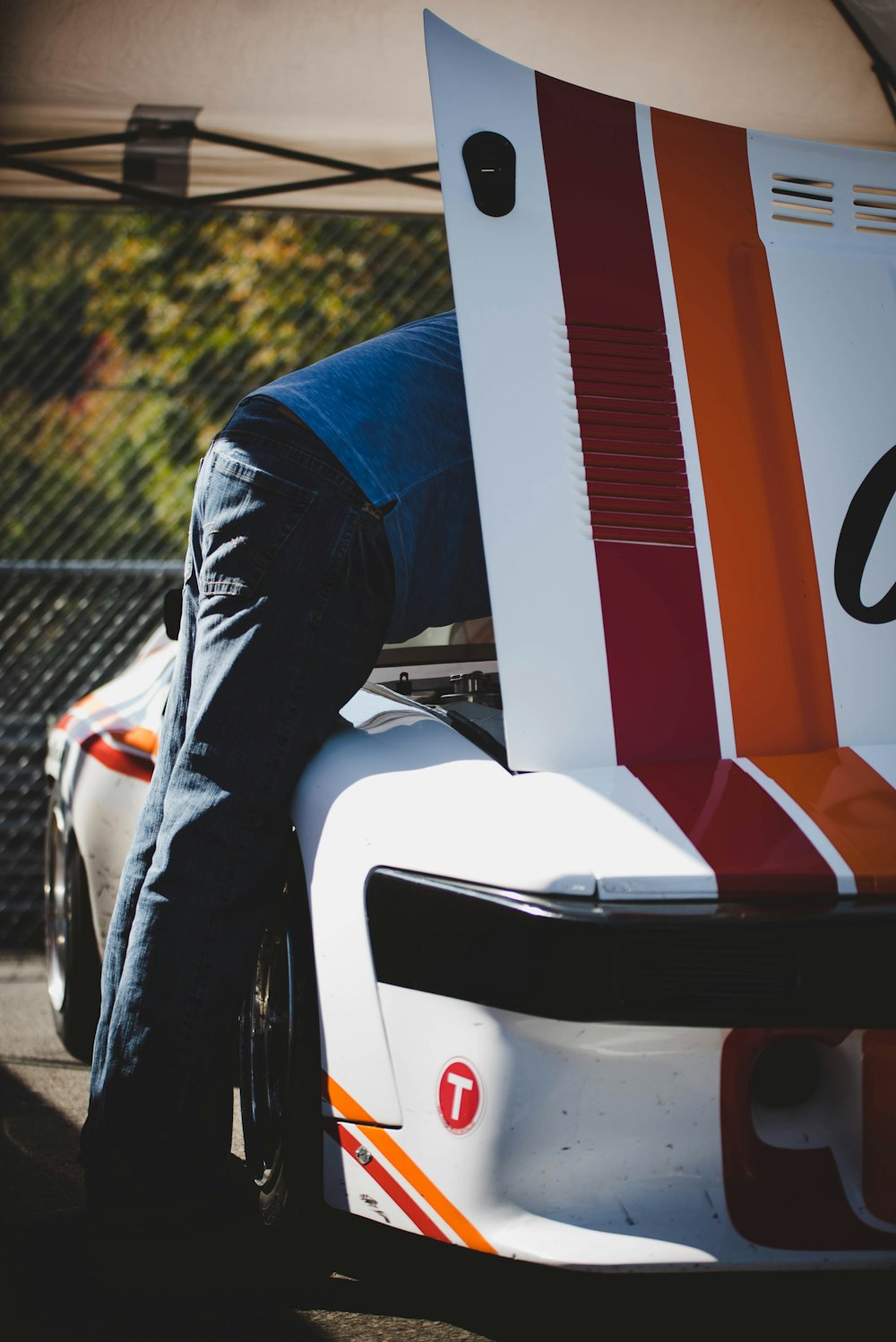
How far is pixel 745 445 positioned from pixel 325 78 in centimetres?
272

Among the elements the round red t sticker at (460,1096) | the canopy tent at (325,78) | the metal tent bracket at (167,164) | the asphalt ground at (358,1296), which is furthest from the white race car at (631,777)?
the metal tent bracket at (167,164)

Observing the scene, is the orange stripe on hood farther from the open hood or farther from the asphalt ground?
the asphalt ground

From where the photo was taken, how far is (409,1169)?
62.2 inches

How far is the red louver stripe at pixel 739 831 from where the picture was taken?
4.73 feet

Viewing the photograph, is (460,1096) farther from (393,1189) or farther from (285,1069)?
(285,1069)

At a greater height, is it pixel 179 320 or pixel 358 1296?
pixel 179 320

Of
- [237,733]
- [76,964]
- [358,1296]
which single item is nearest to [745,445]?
[237,733]

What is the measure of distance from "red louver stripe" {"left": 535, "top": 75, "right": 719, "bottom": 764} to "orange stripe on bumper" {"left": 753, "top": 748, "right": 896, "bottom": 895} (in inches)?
4.5

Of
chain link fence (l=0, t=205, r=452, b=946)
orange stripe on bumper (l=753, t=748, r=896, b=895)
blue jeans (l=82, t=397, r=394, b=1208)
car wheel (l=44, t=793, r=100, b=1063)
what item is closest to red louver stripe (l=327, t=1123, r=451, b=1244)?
blue jeans (l=82, t=397, r=394, b=1208)

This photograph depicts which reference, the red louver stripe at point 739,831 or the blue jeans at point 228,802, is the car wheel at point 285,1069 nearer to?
the blue jeans at point 228,802

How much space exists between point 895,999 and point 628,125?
4.25 feet

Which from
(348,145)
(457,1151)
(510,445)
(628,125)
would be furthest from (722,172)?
(348,145)

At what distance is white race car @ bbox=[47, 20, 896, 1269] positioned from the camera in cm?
144

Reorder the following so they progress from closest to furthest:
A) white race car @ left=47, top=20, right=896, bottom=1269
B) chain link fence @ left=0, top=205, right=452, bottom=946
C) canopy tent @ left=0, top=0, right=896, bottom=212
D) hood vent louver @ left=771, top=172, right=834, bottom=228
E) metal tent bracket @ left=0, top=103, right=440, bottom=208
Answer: white race car @ left=47, top=20, right=896, bottom=1269 < hood vent louver @ left=771, top=172, right=834, bottom=228 < canopy tent @ left=0, top=0, right=896, bottom=212 < metal tent bracket @ left=0, top=103, right=440, bottom=208 < chain link fence @ left=0, top=205, right=452, bottom=946
